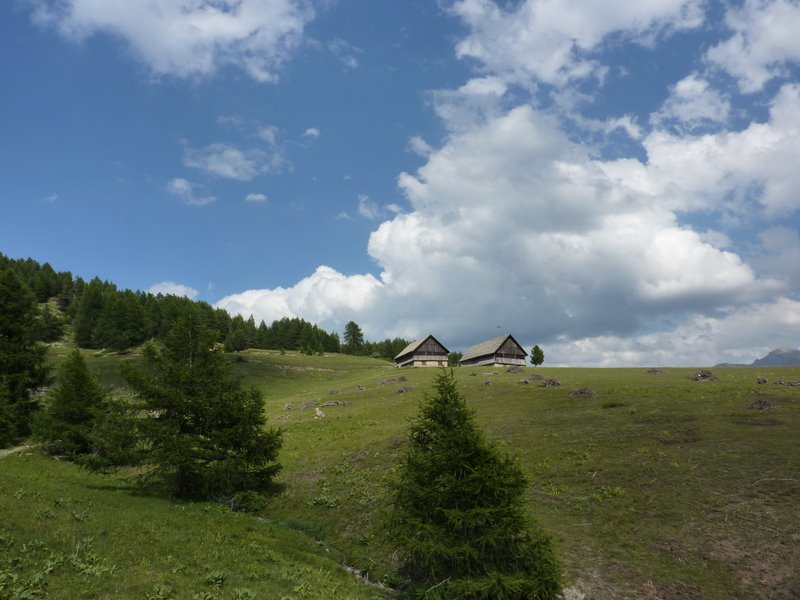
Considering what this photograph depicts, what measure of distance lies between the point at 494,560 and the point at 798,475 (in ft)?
54.8

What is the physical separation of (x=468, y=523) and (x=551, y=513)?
945cm

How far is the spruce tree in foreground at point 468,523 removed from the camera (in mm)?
13656

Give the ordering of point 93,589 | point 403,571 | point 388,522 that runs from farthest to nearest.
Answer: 1. point 403,571
2. point 388,522
3. point 93,589

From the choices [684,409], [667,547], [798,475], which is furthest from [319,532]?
[684,409]

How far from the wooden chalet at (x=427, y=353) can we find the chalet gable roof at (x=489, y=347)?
6.47 metres

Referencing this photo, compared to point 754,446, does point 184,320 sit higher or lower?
higher

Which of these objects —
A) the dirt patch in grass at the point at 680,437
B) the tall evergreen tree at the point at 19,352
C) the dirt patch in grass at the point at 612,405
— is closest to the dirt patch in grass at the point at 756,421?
the dirt patch in grass at the point at 680,437

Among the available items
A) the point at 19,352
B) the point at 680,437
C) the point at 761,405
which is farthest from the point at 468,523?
the point at 19,352

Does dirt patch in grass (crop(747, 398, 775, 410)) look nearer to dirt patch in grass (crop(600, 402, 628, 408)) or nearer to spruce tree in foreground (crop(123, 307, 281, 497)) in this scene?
dirt patch in grass (crop(600, 402, 628, 408))

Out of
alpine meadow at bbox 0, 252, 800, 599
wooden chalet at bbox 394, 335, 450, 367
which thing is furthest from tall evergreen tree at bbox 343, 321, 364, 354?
alpine meadow at bbox 0, 252, 800, 599

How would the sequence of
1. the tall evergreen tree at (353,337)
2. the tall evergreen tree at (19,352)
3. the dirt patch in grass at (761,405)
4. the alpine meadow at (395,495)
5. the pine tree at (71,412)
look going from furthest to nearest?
the tall evergreen tree at (353,337)
the tall evergreen tree at (19,352)
the pine tree at (71,412)
the dirt patch in grass at (761,405)
the alpine meadow at (395,495)

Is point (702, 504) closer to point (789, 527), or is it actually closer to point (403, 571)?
point (789, 527)

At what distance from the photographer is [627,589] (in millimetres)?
15758

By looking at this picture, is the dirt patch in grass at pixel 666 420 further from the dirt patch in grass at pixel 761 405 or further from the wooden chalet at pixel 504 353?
the wooden chalet at pixel 504 353
